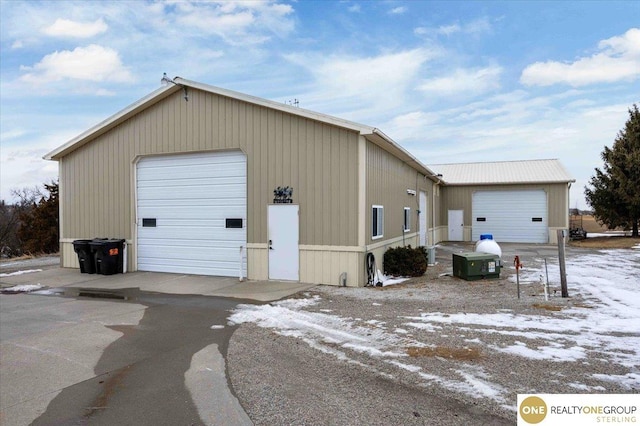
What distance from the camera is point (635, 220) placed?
913 inches

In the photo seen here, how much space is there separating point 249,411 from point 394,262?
28.5 ft

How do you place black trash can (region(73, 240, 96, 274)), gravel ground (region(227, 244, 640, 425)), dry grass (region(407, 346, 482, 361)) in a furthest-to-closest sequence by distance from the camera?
black trash can (region(73, 240, 96, 274)), dry grass (region(407, 346, 482, 361)), gravel ground (region(227, 244, 640, 425))

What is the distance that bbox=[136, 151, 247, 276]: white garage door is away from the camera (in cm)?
1152

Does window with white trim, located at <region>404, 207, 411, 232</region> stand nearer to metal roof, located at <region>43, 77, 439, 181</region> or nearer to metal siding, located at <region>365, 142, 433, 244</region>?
metal siding, located at <region>365, 142, 433, 244</region>

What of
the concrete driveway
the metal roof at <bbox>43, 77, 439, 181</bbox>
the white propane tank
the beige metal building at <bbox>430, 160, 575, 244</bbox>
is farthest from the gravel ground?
the beige metal building at <bbox>430, 160, 575, 244</bbox>

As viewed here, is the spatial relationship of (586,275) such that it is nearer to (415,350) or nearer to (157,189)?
(415,350)

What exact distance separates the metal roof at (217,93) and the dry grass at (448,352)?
5.72 meters

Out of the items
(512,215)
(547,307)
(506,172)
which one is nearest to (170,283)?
(547,307)

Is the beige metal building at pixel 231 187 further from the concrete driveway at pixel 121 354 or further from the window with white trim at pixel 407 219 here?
the concrete driveway at pixel 121 354

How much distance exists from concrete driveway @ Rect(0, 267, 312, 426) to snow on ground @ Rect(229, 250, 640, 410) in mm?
1182

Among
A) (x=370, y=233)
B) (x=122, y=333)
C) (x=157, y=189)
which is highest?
(x=157, y=189)

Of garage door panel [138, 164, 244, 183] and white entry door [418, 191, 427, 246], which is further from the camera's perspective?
white entry door [418, 191, 427, 246]

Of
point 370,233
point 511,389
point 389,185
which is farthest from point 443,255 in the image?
point 511,389

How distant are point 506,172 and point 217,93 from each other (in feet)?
66.0
